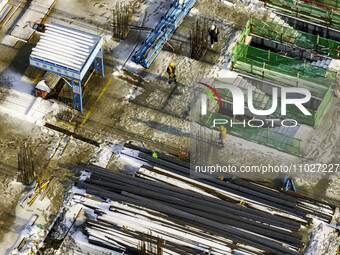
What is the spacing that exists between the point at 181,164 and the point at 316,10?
48.3ft

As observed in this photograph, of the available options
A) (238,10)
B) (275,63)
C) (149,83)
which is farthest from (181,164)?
(238,10)

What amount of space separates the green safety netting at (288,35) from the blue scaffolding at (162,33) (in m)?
4.26

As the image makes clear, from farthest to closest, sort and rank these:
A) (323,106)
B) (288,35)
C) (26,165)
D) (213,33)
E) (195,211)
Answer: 1. (288,35)
2. (213,33)
3. (323,106)
4. (26,165)
5. (195,211)

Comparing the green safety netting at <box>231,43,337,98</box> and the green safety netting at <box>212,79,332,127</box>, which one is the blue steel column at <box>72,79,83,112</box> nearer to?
the green safety netting at <box>212,79,332,127</box>

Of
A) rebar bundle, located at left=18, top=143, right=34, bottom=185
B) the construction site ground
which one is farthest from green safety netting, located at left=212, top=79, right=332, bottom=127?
rebar bundle, located at left=18, top=143, right=34, bottom=185

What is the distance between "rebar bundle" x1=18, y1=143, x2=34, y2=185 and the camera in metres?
41.1

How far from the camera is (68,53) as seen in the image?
42844 mm

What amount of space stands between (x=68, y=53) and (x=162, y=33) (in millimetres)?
6676

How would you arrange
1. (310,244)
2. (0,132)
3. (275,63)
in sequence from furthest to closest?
(275,63)
(0,132)
(310,244)

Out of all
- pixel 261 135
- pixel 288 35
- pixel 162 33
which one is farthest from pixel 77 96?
pixel 288 35

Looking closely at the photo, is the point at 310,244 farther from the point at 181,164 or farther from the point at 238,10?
the point at 238,10

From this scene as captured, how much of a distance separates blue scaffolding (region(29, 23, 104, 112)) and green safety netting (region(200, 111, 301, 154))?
702cm

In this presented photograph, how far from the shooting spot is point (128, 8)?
1944 inches

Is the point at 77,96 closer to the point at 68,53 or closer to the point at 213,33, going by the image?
the point at 68,53
